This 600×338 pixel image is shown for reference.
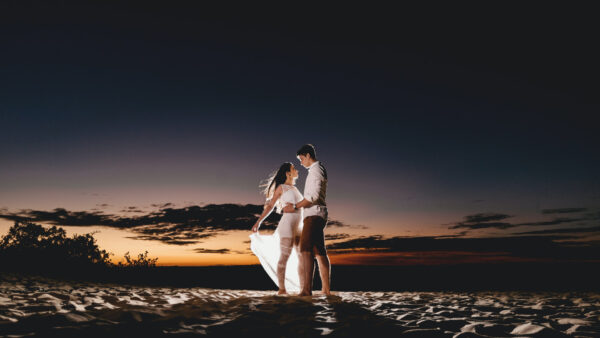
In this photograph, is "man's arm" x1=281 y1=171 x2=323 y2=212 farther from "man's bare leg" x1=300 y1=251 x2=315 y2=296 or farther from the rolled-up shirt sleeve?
"man's bare leg" x1=300 y1=251 x2=315 y2=296

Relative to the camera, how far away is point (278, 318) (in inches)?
168

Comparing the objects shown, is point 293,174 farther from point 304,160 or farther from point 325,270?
point 325,270

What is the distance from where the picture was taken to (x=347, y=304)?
5441 mm

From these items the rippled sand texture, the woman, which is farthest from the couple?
the rippled sand texture

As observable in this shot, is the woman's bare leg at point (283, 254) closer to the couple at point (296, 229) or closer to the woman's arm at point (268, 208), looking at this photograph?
the couple at point (296, 229)

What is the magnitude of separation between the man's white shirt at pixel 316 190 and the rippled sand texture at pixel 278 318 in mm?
1439

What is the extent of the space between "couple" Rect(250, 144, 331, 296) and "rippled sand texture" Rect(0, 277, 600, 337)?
3.38ft

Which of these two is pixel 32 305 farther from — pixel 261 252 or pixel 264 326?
pixel 261 252

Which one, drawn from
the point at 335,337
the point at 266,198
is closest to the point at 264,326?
the point at 335,337

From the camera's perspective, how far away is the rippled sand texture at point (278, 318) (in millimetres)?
3598

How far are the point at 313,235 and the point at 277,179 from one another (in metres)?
1.30

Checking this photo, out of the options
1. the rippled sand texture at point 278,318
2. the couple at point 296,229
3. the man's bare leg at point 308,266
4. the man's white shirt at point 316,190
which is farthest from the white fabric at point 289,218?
the rippled sand texture at point 278,318

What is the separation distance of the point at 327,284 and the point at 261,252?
1719mm

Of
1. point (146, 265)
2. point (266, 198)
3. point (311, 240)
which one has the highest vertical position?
point (266, 198)
